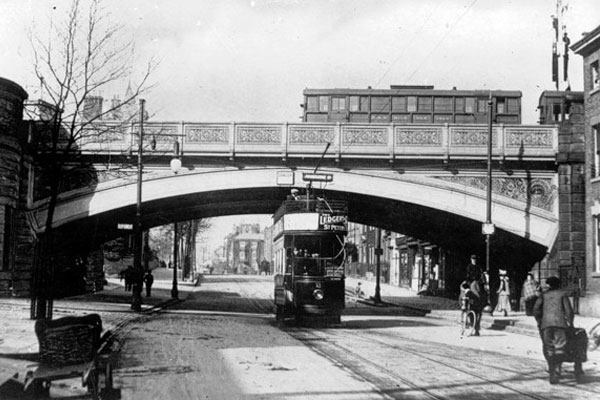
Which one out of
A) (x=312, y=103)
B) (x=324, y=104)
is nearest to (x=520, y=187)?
(x=324, y=104)

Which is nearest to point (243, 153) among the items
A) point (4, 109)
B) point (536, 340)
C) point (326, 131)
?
point (326, 131)

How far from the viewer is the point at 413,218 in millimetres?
Answer: 35625

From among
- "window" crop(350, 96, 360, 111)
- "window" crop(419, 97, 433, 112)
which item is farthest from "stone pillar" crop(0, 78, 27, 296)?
"window" crop(419, 97, 433, 112)

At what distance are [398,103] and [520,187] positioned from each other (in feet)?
33.0

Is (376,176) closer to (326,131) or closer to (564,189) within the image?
(326,131)

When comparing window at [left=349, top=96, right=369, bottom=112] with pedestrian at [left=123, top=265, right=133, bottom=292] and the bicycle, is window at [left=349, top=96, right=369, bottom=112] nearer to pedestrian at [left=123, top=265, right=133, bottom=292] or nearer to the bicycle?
pedestrian at [left=123, top=265, right=133, bottom=292]

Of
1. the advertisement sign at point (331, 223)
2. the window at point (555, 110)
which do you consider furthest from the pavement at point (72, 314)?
the window at point (555, 110)

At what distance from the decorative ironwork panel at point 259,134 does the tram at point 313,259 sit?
697 cm

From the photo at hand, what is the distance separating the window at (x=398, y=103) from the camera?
3653 centimetres

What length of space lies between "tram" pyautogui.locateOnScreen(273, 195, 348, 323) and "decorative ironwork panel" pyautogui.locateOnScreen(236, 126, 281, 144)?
6.97m

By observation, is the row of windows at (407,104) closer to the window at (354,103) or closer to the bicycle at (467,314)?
the window at (354,103)

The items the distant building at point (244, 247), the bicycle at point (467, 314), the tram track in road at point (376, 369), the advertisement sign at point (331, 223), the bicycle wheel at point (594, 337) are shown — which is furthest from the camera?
the distant building at point (244, 247)

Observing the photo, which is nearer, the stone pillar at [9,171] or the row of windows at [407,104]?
the stone pillar at [9,171]

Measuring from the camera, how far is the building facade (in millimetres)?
25578
